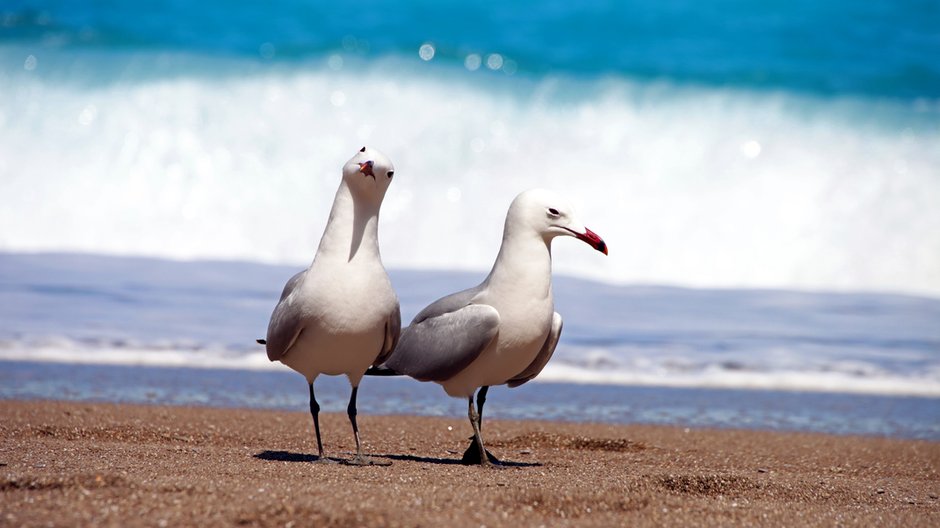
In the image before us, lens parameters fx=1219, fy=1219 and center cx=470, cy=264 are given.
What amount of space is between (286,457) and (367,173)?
115 centimetres

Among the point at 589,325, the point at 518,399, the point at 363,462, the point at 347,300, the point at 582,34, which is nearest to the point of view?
the point at 347,300

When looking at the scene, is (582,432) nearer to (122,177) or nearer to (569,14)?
(122,177)

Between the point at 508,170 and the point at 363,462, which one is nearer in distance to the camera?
the point at 363,462

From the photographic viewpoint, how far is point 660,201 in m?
12.4

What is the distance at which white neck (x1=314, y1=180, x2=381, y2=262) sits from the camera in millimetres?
4438

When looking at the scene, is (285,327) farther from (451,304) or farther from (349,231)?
(451,304)

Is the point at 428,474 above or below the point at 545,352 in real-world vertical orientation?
below

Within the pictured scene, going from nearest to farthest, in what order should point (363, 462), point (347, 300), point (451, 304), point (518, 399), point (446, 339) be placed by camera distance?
point (347, 300), point (363, 462), point (446, 339), point (451, 304), point (518, 399)

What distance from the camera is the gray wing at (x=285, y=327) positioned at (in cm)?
439

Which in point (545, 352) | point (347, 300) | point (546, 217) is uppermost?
point (546, 217)

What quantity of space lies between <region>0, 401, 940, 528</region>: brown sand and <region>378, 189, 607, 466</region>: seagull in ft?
1.16

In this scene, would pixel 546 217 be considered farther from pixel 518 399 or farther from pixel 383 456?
pixel 518 399

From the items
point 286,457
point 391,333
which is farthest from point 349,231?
point 286,457

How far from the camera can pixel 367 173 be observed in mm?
4398
